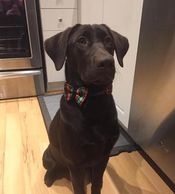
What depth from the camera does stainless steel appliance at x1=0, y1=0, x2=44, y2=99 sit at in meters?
1.83

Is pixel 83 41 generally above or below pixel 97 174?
above

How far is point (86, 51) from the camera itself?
83 cm

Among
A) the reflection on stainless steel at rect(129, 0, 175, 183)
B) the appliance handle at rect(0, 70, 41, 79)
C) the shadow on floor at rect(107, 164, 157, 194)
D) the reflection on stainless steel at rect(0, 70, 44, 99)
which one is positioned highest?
the reflection on stainless steel at rect(129, 0, 175, 183)

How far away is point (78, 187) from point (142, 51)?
0.72m

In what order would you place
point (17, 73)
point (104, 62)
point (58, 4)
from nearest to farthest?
point (104, 62), point (58, 4), point (17, 73)

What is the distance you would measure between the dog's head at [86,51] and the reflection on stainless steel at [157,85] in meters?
0.27

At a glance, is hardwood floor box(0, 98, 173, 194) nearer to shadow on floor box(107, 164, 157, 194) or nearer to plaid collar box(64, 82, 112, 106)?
shadow on floor box(107, 164, 157, 194)

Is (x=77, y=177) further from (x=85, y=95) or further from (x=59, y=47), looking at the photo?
A: (x=59, y=47)

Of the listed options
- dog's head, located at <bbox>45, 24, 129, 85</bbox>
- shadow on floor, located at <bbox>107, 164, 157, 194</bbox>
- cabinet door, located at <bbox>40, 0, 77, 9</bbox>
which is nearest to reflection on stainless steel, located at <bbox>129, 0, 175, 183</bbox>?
shadow on floor, located at <bbox>107, 164, 157, 194</bbox>

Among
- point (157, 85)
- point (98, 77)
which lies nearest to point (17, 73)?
point (157, 85)

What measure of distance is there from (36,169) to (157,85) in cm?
79

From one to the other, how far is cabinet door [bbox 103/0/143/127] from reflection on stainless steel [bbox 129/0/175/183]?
6cm

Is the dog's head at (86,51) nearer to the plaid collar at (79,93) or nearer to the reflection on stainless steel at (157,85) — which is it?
the plaid collar at (79,93)

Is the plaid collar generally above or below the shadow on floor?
above
